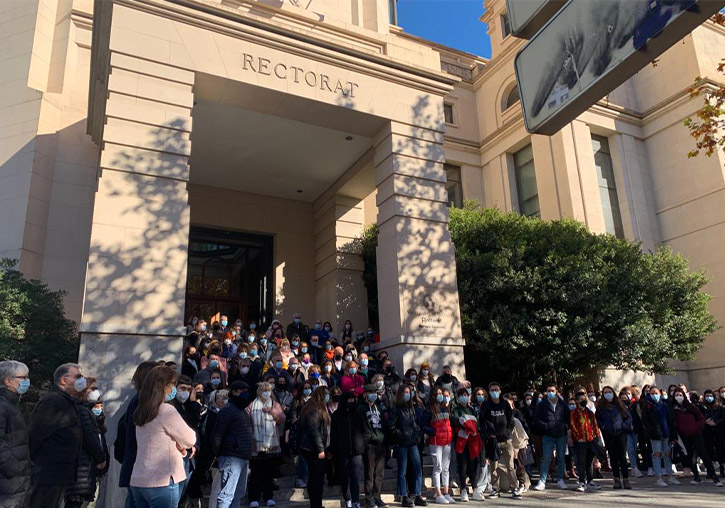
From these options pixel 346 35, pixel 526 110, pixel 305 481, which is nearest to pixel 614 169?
pixel 346 35

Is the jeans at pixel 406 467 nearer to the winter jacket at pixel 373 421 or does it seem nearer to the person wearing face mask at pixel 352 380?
the winter jacket at pixel 373 421

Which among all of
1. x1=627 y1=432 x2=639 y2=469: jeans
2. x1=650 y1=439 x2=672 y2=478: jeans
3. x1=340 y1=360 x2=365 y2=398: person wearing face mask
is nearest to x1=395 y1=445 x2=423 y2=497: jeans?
x1=340 y1=360 x2=365 y2=398: person wearing face mask

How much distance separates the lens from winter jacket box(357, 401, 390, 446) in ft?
28.8

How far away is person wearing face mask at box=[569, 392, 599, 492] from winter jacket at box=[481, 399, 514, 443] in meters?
1.32

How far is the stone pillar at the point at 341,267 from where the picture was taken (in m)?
18.6

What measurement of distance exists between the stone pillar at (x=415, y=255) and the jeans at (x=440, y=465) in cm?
351

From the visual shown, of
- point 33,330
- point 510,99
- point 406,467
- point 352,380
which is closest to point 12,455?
point 406,467

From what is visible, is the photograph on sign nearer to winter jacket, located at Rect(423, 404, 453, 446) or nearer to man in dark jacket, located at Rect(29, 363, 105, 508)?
man in dark jacket, located at Rect(29, 363, 105, 508)

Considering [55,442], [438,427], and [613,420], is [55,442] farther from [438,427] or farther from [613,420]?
[613,420]

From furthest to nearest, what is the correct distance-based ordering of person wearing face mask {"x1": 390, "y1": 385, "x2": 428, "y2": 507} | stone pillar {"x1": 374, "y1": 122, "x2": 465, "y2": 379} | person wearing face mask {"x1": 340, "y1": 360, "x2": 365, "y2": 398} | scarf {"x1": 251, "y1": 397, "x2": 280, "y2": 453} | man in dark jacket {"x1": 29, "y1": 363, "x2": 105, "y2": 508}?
stone pillar {"x1": 374, "y1": 122, "x2": 465, "y2": 379} < person wearing face mask {"x1": 340, "y1": 360, "x2": 365, "y2": 398} < person wearing face mask {"x1": 390, "y1": 385, "x2": 428, "y2": 507} < scarf {"x1": 251, "y1": 397, "x2": 280, "y2": 453} < man in dark jacket {"x1": 29, "y1": 363, "x2": 105, "y2": 508}

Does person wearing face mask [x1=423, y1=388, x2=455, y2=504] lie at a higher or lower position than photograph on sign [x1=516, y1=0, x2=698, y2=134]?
lower

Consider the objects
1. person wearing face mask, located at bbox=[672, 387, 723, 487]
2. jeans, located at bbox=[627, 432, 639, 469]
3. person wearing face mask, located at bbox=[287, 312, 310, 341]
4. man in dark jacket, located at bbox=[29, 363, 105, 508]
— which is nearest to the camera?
man in dark jacket, located at bbox=[29, 363, 105, 508]

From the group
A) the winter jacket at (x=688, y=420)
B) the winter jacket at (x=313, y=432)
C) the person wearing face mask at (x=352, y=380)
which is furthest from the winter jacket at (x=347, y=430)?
the winter jacket at (x=688, y=420)

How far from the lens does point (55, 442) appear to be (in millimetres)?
5266
